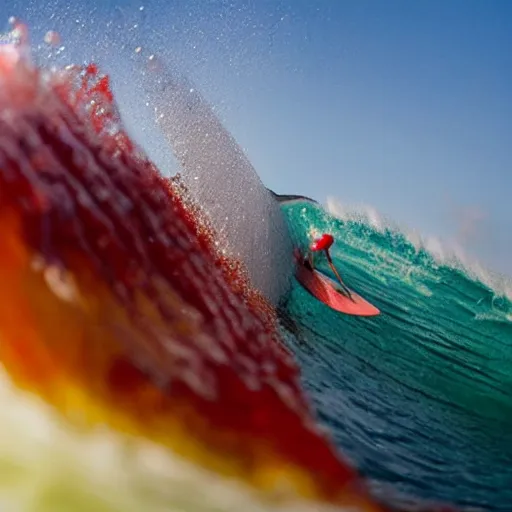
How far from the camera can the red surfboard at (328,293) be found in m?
7.77

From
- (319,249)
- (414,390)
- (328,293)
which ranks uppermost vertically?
(319,249)

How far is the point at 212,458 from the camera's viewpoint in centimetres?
205

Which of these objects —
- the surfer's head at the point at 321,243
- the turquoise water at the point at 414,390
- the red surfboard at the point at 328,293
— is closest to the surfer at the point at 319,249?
the surfer's head at the point at 321,243

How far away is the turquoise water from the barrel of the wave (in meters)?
0.59

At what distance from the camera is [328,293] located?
317 inches

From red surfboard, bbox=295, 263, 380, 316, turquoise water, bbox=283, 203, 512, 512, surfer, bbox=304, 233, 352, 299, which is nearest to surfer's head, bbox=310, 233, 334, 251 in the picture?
surfer, bbox=304, 233, 352, 299

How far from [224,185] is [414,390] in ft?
10.1

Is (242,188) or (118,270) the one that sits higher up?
(242,188)

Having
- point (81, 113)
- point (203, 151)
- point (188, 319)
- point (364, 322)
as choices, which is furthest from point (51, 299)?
point (364, 322)

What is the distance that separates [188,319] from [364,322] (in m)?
5.62

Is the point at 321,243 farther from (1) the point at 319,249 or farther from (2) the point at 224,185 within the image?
(2) the point at 224,185

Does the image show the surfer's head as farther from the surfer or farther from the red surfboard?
the red surfboard

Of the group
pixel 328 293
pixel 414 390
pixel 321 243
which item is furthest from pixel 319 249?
pixel 414 390

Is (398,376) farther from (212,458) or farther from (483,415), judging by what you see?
(212,458)
